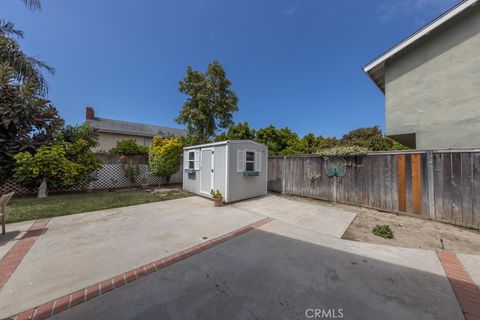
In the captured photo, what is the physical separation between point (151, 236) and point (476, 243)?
6194 mm

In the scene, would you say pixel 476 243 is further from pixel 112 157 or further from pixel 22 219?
pixel 112 157

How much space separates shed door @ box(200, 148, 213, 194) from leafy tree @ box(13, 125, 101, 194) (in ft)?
15.2

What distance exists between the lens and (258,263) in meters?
2.52

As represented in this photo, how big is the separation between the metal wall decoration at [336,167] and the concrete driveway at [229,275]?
10.00 ft

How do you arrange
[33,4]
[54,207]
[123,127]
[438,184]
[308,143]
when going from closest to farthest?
[438,184], [54,207], [33,4], [308,143], [123,127]

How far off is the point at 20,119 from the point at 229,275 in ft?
31.2

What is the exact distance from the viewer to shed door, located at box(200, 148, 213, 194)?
6.71 m

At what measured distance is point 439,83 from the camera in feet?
18.6

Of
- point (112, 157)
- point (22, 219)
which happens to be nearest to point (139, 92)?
point (112, 157)

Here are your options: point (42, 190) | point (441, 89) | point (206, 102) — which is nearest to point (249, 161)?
point (441, 89)

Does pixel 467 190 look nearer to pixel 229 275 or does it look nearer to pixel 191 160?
pixel 229 275

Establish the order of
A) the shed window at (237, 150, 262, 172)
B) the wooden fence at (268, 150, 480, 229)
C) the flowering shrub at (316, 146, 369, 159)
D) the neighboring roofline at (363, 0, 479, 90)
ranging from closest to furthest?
the wooden fence at (268, 150, 480, 229) → the neighboring roofline at (363, 0, 479, 90) → the flowering shrub at (316, 146, 369, 159) → the shed window at (237, 150, 262, 172)

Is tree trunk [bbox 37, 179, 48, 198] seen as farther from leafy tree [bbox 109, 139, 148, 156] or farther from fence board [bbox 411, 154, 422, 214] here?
fence board [bbox 411, 154, 422, 214]

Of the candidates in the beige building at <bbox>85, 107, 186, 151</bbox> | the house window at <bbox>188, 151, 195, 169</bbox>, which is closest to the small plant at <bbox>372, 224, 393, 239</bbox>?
the house window at <bbox>188, 151, 195, 169</bbox>
